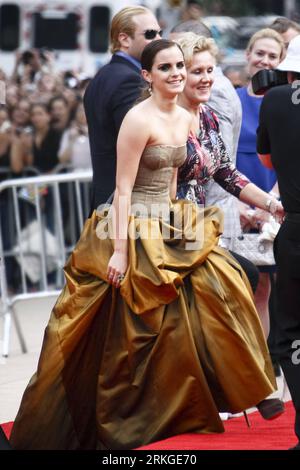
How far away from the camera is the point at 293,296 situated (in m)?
5.88

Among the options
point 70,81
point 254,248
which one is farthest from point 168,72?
point 70,81

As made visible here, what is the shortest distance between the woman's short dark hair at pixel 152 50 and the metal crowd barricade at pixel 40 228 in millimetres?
3799

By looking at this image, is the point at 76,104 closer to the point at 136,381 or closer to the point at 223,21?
the point at 136,381

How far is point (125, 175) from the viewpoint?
6195 mm

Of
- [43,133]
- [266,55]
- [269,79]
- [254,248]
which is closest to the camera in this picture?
[269,79]

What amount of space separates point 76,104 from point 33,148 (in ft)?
5.36

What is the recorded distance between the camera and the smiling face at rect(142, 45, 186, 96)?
6285 millimetres

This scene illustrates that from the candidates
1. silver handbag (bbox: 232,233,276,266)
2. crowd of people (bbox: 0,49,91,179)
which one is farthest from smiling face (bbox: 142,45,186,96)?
crowd of people (bbox: 0,49,91,179)

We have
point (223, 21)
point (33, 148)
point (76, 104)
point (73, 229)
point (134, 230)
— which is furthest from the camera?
point (223, 21)

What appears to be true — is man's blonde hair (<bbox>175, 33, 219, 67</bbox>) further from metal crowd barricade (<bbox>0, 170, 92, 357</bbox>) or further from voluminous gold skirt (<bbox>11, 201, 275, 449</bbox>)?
metal crowd barricade (<bbox>0, 170, 92, 357</bbox>)

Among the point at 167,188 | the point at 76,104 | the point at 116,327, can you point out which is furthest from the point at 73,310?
the point at 76,104

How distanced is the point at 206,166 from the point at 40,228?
3.99 m

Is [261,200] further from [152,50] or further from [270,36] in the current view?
[270,36]

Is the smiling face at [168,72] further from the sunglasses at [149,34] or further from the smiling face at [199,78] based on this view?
the sunglasses at [149,34]
